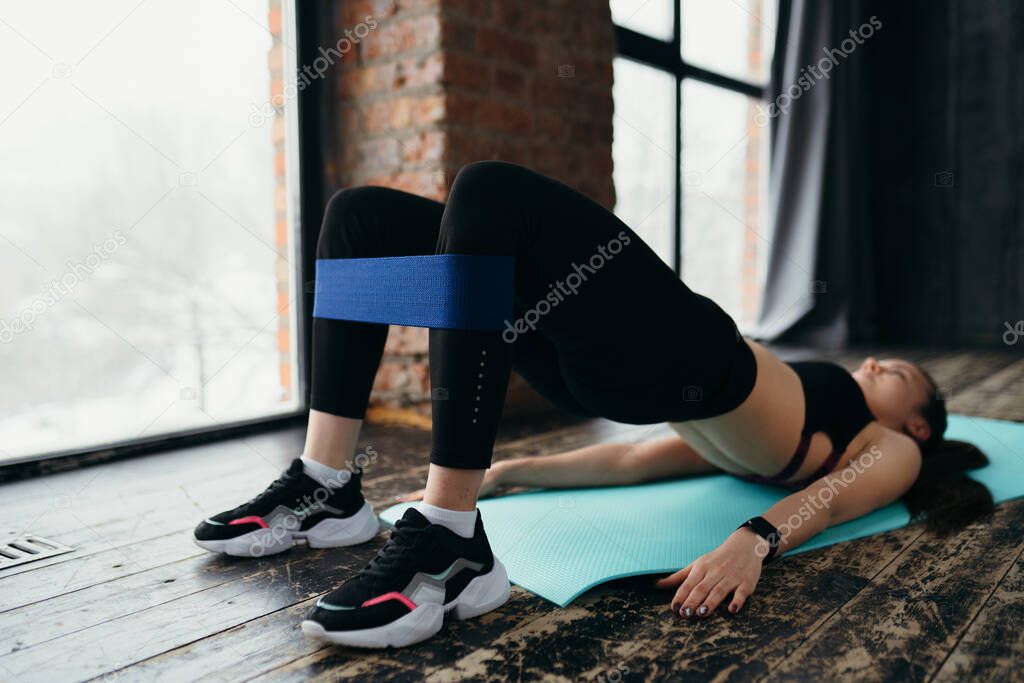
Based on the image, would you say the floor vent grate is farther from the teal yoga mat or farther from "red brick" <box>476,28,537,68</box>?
"red brick" <box>476,28,537,68</box>

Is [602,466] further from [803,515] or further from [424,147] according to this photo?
[424,147]

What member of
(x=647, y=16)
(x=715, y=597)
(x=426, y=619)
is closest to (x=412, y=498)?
(x=426, y=619)

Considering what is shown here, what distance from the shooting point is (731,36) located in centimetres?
402

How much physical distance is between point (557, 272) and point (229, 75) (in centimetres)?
148

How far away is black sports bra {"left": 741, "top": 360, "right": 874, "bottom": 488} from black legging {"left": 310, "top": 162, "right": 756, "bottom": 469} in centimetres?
21

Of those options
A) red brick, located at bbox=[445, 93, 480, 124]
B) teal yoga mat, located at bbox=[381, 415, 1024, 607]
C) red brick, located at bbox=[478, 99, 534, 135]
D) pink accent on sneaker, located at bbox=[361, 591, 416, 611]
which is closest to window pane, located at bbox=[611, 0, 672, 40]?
red brick, located at bbox=[478, 99, 534, 135]

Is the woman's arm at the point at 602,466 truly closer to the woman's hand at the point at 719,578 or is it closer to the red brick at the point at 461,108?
the woman's hand at the point at 719,578

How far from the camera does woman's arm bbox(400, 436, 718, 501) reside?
1.41 meters

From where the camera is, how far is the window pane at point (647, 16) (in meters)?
3.22

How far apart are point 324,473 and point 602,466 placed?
1.85 ft

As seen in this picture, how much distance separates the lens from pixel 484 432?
2.93 feet

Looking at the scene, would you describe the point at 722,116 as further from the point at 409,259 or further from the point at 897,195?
the point at 409,259

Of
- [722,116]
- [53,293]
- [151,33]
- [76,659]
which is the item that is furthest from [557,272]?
[722,116]

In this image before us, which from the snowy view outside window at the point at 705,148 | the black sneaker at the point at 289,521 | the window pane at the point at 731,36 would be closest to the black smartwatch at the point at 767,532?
the black sneaker at the point at 289,521
